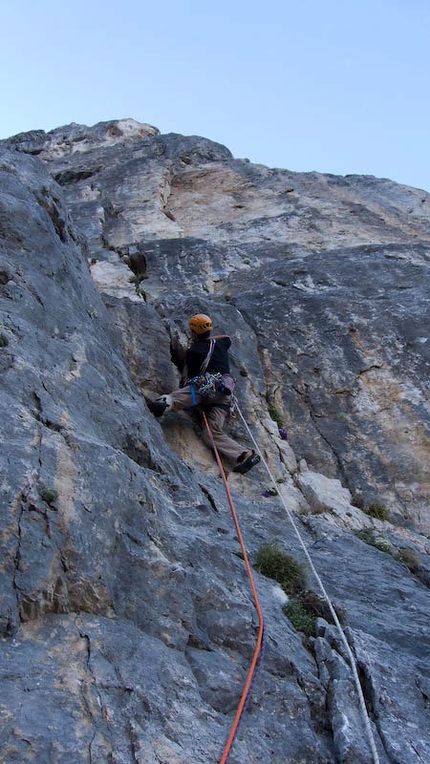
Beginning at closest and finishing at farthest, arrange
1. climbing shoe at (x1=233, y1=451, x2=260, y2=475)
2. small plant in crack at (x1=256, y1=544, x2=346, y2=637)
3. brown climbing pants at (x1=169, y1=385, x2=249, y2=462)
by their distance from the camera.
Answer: small plant in crack at (x1=256, y1=544, x2=346, y2=637) < climbing shoe at (x1=233, y1=451, x2=260, y2=475) < brown climbing pants at (x1=169, y1=385, x2=249, y2=462)

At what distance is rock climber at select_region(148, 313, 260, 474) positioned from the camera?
353 inches

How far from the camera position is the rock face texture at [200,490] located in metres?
4.41

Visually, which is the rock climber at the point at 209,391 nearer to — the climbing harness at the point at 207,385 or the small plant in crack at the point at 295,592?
the climbing harness at the point at 207,385

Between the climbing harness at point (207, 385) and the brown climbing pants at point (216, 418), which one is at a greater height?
the climbing harness at point (207, 385)

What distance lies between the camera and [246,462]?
876cm

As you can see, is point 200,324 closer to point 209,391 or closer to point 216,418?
point 209,391

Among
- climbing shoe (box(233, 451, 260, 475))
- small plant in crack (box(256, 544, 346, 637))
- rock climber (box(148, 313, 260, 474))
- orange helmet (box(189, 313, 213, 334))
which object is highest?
orange helmet (box(189, 313, 213, 334))

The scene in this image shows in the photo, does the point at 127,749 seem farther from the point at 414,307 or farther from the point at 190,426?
the point at 414,307

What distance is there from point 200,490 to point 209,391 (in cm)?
190

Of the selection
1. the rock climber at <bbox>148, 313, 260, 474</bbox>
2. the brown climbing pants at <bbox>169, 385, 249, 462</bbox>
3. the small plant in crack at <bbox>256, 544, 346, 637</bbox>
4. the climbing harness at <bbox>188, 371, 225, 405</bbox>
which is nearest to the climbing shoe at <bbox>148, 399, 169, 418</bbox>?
the rock climber at <bbox>148, 313, 260, 474</bbox>

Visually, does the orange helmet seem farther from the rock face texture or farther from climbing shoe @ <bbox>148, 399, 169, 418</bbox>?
climbing shoe @ <bbox>148, 399, 169, 418</bbox>

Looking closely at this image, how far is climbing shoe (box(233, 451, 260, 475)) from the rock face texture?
241 millimetres

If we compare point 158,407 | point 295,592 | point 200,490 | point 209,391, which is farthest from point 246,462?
point 295,592

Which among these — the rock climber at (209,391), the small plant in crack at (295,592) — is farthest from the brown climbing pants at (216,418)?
the small plant in crack at (295,592)
